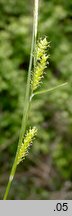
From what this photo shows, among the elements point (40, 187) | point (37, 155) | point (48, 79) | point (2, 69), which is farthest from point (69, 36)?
point (40, 187)

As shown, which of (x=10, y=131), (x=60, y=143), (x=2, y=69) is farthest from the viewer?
(x=60, y=143)

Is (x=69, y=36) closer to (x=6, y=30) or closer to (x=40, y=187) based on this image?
(x=6, y=30)

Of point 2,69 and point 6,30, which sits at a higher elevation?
point 6,30

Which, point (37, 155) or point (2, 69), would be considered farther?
point (37, 155)

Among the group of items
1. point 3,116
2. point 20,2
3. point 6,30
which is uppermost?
point 20,2

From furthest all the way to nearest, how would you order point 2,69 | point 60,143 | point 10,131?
point 60,143
point 10,131
point 2,69

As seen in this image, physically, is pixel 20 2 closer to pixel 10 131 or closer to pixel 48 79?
pixel 48 79
